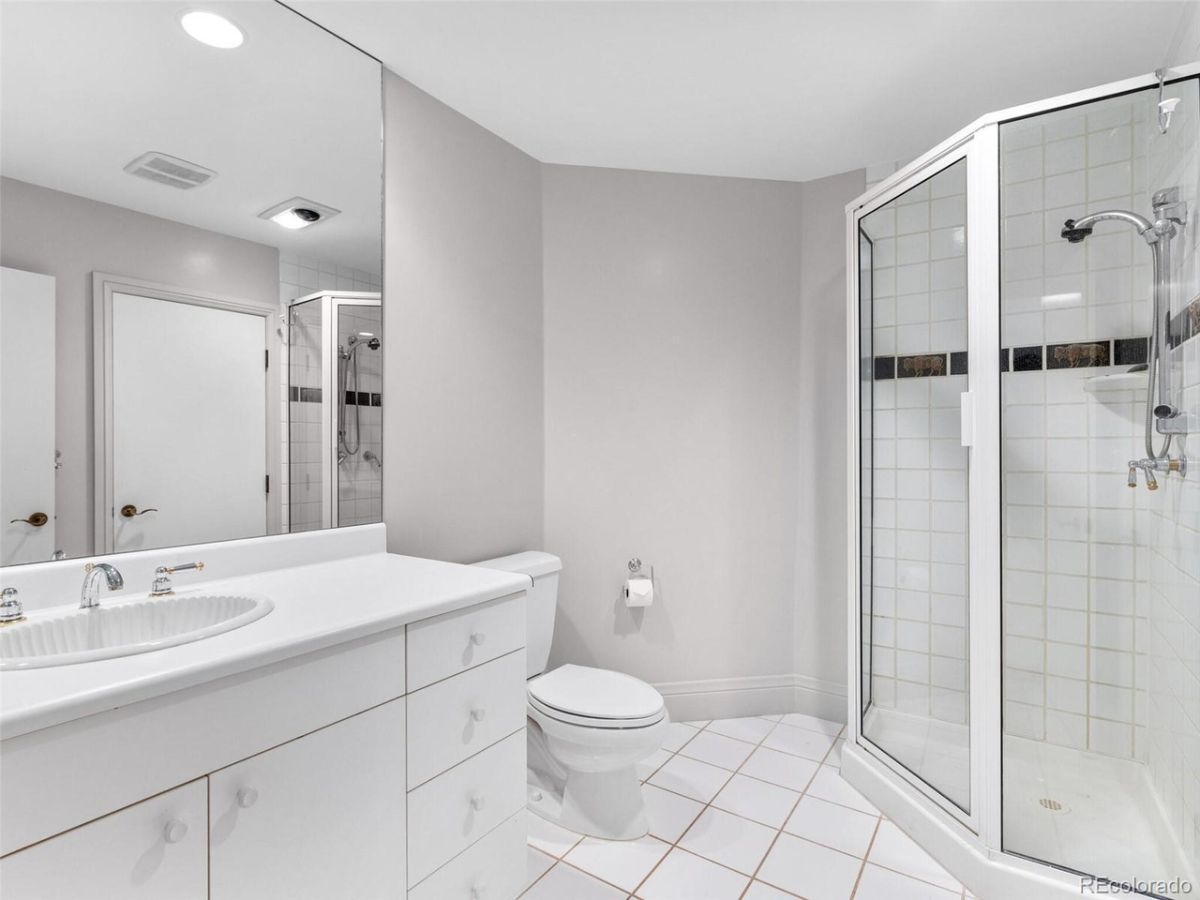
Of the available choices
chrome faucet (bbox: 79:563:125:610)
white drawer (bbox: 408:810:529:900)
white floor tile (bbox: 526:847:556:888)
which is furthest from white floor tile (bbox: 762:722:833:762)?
chrome faucet (bbox: 79:563:125:610)

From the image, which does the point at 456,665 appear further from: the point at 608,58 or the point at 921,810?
the point at 608,58

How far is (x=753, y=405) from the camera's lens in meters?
2.64

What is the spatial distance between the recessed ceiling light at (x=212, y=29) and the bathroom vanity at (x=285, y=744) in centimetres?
122

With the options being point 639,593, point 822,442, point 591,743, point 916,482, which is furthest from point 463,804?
point 822,442

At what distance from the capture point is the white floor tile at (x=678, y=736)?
240cm

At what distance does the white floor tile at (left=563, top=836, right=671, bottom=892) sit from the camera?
1680 millimetres

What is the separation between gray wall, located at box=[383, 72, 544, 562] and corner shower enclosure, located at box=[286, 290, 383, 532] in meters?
0.05

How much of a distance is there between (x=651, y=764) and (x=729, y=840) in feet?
1.56

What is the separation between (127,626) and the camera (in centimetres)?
127

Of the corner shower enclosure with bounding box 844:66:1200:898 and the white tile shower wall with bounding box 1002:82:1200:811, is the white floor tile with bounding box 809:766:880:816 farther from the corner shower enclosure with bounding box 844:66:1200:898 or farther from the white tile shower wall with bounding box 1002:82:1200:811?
the white tile shower wall with bounding box 1002:82:1200:811

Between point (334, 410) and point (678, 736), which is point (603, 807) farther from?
point (334, 410)

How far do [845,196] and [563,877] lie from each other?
262 cm

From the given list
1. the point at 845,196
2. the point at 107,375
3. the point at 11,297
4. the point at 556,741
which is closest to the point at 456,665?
the point at 556,741

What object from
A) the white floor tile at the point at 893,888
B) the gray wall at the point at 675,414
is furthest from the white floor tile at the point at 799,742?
the white floor tile at the point at 893,888
